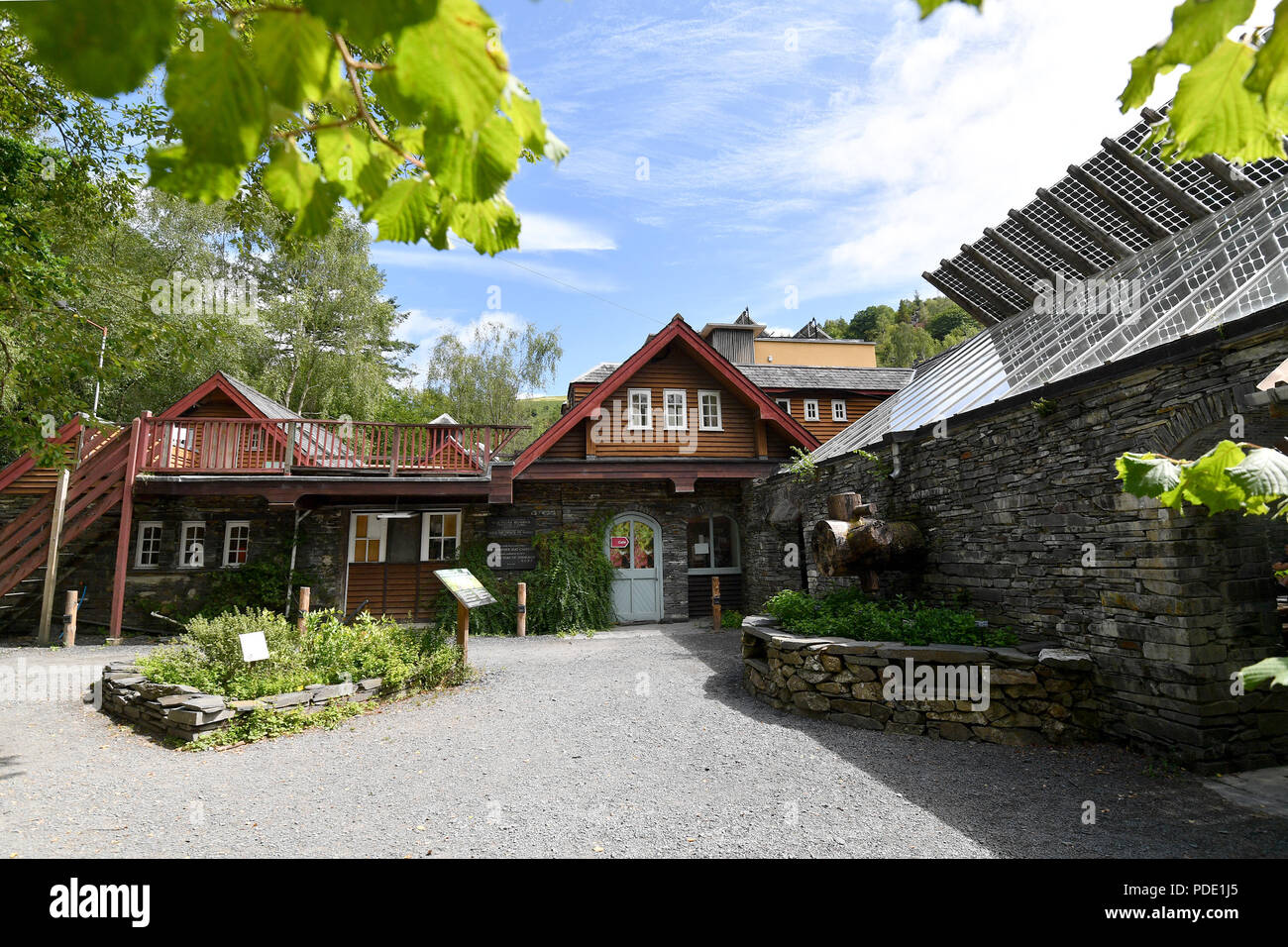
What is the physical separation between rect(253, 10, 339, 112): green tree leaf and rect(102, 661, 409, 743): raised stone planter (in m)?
6.70

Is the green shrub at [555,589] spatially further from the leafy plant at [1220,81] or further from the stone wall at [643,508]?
the leafy plant at [1220,81]

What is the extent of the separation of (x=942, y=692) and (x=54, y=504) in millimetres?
14634

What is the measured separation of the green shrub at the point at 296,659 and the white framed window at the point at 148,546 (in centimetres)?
659

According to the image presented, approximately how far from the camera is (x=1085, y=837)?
12.2 feet

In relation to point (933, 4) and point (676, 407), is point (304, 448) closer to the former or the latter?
point (676, 407)

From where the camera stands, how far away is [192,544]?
12680 mm

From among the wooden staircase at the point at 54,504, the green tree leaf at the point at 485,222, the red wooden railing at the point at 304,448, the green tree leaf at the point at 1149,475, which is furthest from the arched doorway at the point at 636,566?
the green tree leaf at the point at 485,222

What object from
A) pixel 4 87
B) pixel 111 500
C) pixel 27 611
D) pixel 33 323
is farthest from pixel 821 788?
pixel 27 611

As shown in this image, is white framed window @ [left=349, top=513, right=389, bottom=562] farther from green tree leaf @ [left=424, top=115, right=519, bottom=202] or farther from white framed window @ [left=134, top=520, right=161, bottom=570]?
green tree leaf @ [left=424, top=115, right=519, bottom=202]

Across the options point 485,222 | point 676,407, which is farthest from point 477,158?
point 676,407

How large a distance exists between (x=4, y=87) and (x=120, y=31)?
8.35 metres

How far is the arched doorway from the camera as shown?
532 inches

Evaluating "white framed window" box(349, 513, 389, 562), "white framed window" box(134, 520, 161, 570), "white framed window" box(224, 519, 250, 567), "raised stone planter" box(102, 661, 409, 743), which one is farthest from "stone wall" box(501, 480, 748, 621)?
"white framed window" box(134, 520, 161, 570)
